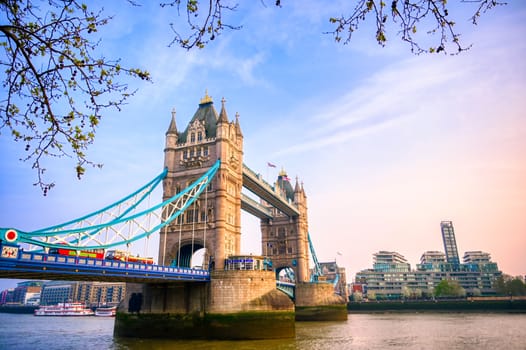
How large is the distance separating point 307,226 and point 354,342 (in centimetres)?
4108

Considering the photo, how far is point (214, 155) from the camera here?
39469 millimetres

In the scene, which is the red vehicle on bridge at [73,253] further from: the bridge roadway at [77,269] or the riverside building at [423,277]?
the riverside building at [423,277]

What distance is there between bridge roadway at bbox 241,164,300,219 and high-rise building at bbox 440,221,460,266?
5141 inches

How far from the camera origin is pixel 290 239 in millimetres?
A: 64688

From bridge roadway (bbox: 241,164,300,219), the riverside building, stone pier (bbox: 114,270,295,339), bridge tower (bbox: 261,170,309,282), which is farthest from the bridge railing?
the riverside building

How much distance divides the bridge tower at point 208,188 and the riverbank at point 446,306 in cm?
5607

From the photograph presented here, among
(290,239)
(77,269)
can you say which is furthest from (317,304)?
(77,269)

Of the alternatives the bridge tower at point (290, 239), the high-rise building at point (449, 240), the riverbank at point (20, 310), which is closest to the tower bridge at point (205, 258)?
the bridge tower at point (290, 239)

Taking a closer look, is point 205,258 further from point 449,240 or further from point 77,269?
point 449,240

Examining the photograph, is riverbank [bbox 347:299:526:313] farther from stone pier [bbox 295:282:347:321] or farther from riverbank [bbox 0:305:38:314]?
riverbank [bbox 0:305:38:314]

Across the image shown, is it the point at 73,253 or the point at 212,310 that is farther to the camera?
the point at 212,310

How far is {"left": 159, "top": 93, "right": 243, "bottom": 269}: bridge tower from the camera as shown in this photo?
36.9 meters

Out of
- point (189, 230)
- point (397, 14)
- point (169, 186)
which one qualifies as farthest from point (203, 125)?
point (397, 14)

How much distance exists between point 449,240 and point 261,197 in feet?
475
